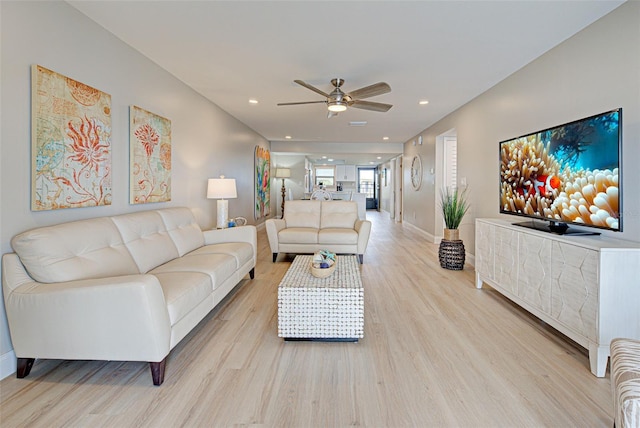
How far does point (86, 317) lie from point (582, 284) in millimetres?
2844

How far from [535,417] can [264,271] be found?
3201 mm

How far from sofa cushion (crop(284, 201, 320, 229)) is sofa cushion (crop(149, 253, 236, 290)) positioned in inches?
84.7

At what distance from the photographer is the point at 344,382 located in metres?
1.85

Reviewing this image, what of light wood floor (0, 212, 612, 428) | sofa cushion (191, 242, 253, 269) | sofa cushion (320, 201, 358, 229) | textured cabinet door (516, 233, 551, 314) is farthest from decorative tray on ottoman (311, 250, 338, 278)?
sofa cushion (320, 201, 358, 229)

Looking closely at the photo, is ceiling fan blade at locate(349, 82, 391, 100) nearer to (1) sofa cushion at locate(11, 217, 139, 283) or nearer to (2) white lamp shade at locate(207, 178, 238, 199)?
(2) white lamp shade at locate(207, 178, 238, 199)

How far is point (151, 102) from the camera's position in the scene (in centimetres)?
331

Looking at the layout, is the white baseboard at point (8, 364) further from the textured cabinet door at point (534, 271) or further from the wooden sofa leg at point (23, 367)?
the textured cabinet door at point (534, 271)

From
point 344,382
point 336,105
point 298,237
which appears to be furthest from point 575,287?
point 298,237

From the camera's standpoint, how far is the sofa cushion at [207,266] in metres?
2.58

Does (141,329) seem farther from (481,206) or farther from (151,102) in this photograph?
(481,206)

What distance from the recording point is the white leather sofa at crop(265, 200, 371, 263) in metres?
4.62

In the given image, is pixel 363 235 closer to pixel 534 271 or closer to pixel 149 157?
pixel 534 271

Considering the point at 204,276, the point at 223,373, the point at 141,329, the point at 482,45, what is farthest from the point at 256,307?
the point at 482,45

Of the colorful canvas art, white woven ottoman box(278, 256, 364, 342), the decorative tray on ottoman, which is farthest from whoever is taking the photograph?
the colorful canvas art
